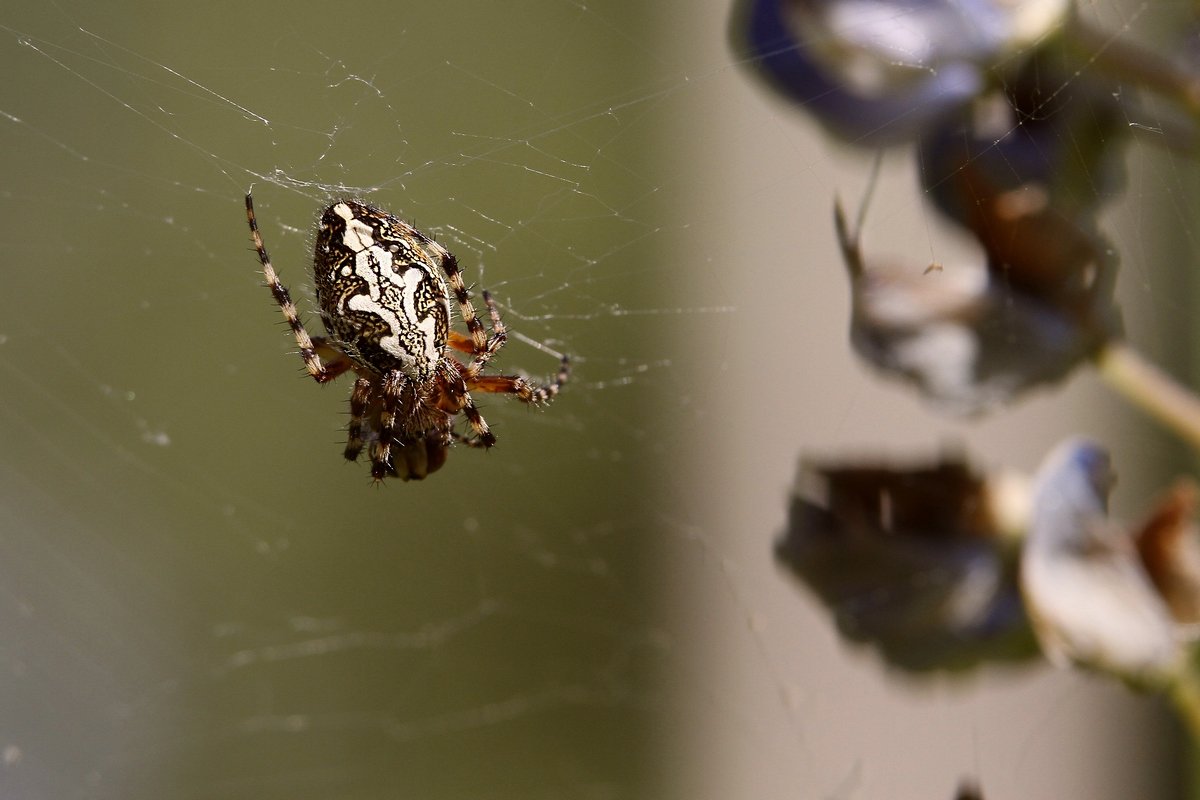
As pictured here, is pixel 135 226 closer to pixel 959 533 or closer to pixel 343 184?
pixel 343 184

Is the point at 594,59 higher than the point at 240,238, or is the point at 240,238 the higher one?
the point at 594,59

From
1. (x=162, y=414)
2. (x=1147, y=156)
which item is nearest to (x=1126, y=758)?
(x=1147, y=156)

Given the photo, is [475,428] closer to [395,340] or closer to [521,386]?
[521,386]

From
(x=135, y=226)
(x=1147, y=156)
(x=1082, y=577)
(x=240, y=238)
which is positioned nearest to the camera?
(x=1082, y=577)

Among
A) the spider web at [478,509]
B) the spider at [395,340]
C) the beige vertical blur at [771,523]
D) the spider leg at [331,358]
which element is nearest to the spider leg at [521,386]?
the spider at [395,340]

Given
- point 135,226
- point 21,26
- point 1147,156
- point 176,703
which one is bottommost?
point 1147,156

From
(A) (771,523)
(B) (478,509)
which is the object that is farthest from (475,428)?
(B) (478,509)

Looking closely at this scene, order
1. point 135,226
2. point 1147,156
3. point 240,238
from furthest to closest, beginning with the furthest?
1. point 135,226
2. point 240,238
3. point 1147,156

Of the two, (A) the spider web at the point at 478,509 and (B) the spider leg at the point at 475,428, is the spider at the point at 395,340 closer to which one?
(B) the spider leg at the point at 475,428
